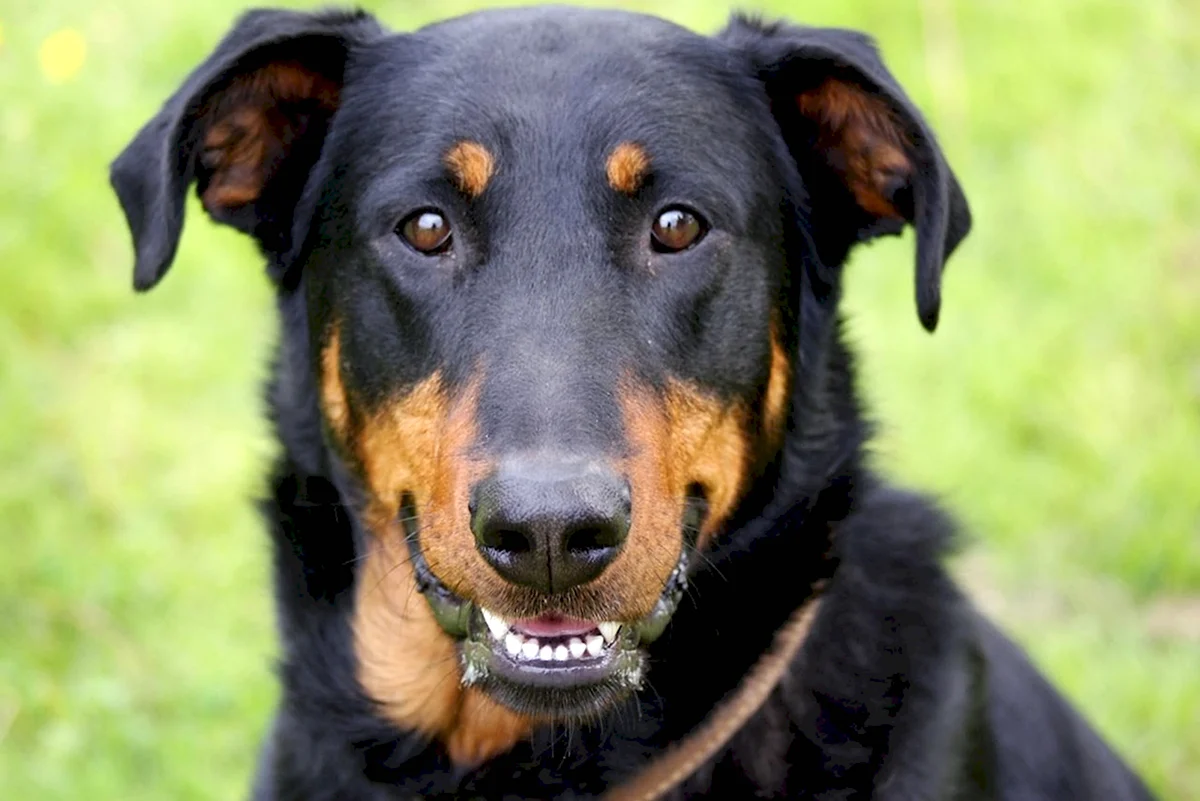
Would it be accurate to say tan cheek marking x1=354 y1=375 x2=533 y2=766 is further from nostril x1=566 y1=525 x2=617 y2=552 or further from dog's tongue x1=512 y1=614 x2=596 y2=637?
nostril x1=566 y1=525 x2=617 y2=552

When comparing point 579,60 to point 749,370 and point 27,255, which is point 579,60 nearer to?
point 749,370

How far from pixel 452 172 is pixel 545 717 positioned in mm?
1002

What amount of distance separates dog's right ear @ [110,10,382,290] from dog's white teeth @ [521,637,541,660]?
0.99 metres

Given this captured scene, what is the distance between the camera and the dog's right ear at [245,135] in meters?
2.96

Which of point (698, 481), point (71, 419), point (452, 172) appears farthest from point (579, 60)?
point (71, 419)

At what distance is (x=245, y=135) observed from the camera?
10.5 feet

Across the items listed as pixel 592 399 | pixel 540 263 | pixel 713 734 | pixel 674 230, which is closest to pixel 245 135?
pixel 540 263

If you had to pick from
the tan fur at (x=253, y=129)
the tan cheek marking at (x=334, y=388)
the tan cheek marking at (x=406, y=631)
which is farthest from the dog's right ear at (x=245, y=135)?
the tan cheek marking at (x=406, y=631)

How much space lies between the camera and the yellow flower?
262 inches

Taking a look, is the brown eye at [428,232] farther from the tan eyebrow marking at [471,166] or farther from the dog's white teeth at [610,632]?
the dog's white teeth at [610,632]

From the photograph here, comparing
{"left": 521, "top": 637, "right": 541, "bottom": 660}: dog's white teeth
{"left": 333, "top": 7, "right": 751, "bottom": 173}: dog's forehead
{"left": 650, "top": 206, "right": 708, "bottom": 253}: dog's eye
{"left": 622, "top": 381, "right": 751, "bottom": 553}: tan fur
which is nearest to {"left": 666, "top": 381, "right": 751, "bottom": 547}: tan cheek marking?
{"left": 622, "top": 381, "right": 751, "bottom": 553}: tan fur

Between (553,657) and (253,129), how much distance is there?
126 centimetres

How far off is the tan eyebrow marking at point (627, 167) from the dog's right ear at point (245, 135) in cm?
68

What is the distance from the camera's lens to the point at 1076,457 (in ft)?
18.4
